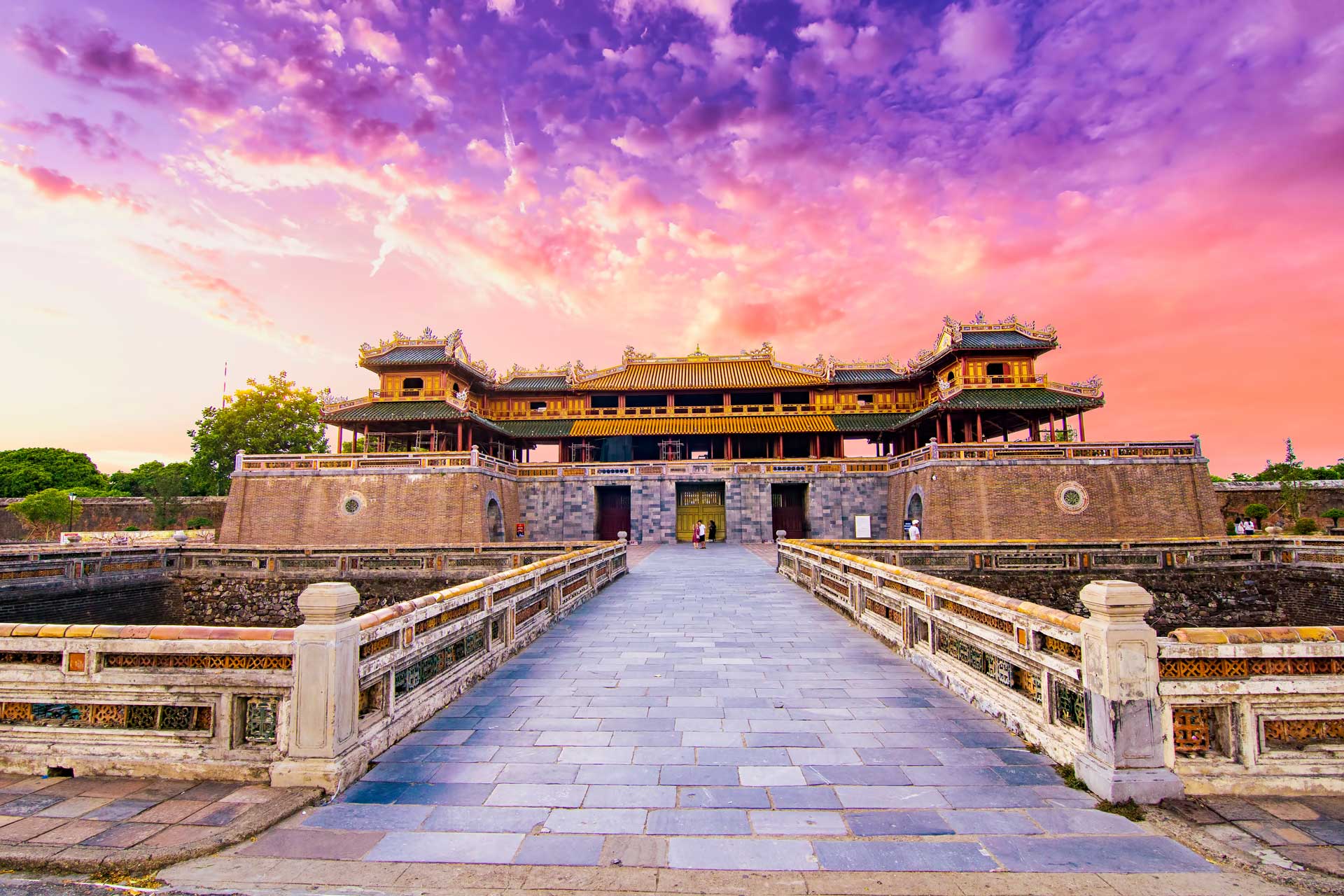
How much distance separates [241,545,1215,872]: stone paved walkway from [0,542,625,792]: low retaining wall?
53cm

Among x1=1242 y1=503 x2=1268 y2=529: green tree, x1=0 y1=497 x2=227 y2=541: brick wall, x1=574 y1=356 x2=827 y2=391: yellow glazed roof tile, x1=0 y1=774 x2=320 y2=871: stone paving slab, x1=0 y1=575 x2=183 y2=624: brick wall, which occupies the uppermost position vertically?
x1=574 y1=356 x2=827 y2=391: yellow glazed roof tile

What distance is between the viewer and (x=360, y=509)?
28.8m

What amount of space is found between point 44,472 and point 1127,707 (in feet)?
216

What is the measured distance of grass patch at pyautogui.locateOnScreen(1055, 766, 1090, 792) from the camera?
4.24m

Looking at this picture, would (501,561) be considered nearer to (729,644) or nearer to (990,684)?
(729,644)

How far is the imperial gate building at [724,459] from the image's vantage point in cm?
2795

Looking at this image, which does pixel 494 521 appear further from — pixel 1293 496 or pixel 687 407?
pixel 1293 496

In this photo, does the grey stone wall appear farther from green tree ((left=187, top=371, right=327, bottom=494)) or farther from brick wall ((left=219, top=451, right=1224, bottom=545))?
green tree ((left=187, top=371, right=327, bottom=494))

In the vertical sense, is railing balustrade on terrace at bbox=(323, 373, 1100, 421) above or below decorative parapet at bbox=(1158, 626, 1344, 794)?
above

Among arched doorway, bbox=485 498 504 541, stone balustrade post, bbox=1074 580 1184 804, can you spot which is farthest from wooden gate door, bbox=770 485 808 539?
stone balustrade post, bbox=1074 580 1184 804

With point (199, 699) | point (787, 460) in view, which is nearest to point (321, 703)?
point (199, 699)

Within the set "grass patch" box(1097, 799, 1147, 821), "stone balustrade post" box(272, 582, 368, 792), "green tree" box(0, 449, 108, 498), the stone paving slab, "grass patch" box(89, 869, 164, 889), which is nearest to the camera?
"grass patch" box(89, 869, 164, 889)

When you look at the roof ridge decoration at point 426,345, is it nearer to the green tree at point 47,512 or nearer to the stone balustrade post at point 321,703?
the green tree at point 47,512

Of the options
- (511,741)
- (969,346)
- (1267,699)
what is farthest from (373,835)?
(969,346)
